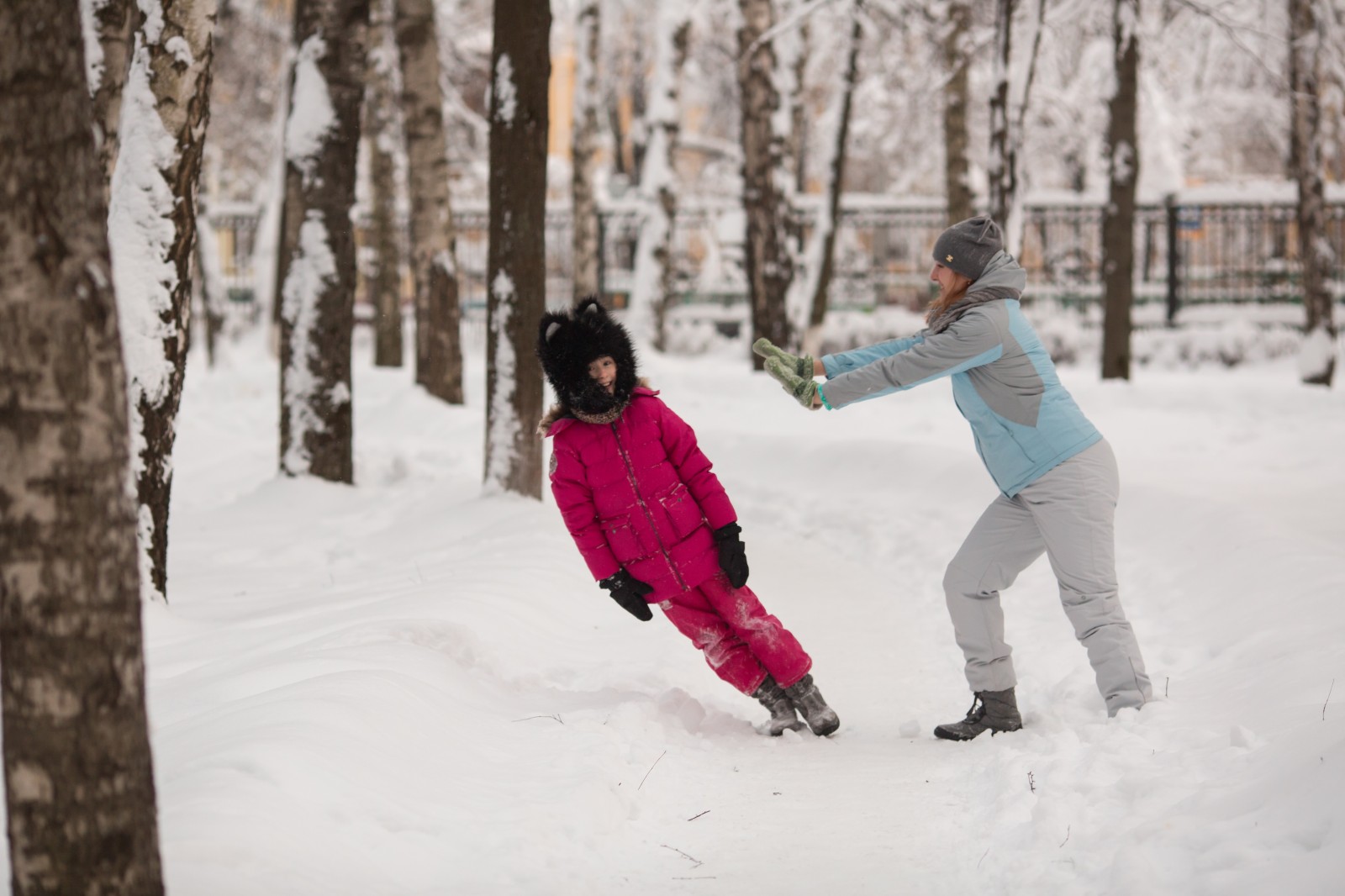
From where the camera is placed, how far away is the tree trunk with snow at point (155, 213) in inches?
238

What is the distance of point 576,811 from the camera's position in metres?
3.98

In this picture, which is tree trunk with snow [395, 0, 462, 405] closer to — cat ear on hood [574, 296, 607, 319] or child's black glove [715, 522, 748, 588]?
cat ear on hood [574, 296, 607, 319]

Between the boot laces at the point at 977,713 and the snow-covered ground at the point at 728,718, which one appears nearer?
the snow-covered ground at the point at 728,718

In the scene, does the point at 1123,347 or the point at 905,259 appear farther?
the point at 905,259

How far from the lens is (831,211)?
18.1 m

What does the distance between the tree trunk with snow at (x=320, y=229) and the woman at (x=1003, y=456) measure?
5.92 metres

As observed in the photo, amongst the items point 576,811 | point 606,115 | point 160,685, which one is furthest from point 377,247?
point 606,115

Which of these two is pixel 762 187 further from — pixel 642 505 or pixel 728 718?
pixel 642 505

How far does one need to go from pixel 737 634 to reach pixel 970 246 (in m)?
1.72

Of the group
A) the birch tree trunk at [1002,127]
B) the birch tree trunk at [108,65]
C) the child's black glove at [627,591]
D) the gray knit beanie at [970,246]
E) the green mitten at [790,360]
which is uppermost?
the birch tree trunk at [1002,127]

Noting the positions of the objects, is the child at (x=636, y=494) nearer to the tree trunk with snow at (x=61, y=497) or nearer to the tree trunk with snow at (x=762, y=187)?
the tree trunk with snow at (x=61, y=497)

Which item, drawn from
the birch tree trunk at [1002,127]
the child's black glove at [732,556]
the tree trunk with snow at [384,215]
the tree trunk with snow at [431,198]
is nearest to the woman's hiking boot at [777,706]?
the child's black glove at [732,556]

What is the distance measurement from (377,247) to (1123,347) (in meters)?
10.1

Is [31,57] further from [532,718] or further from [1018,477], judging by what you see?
[1018,477]
